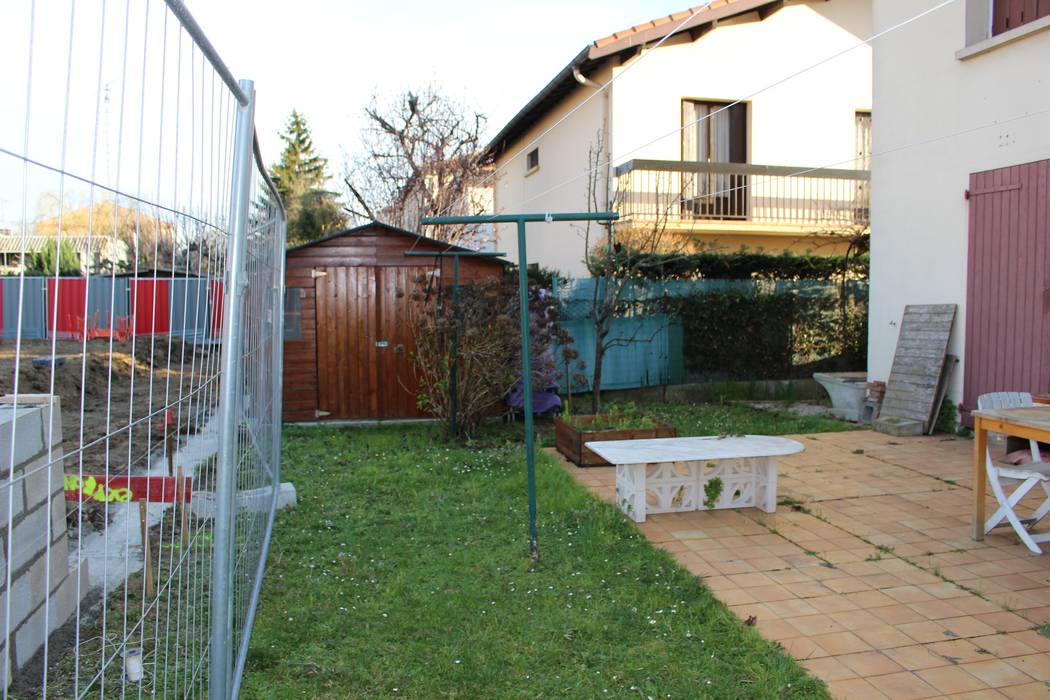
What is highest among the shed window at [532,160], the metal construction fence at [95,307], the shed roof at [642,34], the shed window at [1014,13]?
the shed roof at [642,34]

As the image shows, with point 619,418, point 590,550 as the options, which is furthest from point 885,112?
A: point 590,550

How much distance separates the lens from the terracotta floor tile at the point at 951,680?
296cm

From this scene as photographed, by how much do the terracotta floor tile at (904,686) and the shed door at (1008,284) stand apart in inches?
203

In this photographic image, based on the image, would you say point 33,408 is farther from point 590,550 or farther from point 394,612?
point 590,550

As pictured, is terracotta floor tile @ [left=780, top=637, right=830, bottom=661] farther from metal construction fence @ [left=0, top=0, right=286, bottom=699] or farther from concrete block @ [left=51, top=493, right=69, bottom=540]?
concrete block @ [left=51, top=493, right=69, bottom=540]

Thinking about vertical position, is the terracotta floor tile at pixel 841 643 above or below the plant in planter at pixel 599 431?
below

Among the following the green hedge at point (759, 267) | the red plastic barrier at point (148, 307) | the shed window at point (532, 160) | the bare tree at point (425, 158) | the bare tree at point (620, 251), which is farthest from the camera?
the bare tree at point (425, 158)

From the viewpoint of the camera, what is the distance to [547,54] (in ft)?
47.2

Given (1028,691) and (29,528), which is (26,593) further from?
(1028,691)

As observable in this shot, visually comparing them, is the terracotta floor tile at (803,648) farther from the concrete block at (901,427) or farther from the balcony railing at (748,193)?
the balcony railing at (748,193)

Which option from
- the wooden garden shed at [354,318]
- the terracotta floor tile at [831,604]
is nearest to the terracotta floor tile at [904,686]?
the terracotta floor tile at [831,604]

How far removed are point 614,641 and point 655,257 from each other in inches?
306

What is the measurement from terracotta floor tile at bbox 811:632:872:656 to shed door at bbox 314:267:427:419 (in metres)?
6.68

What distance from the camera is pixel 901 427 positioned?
26.5 ft
